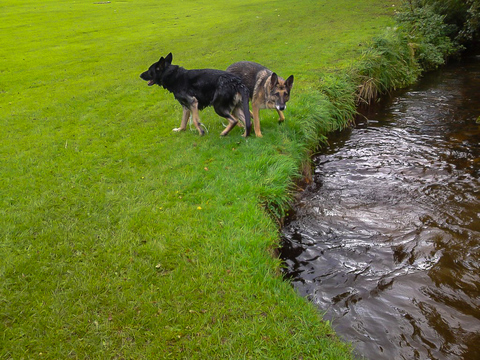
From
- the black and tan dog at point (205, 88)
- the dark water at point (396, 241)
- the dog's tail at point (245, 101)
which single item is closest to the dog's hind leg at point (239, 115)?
the black and tan dog at point (205, 88)

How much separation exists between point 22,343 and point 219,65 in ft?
42.2

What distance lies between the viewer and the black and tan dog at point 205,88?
7.76 m

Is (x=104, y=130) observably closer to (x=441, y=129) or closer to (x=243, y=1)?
(x=441, y=129)

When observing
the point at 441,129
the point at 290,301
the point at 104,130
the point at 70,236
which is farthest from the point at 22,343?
the point at 441,129

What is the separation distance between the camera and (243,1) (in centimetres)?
3462

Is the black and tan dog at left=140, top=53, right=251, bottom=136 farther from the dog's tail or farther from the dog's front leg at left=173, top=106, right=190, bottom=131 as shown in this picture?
the dog's front leg at left=173, top=106, right=190, bottom=131

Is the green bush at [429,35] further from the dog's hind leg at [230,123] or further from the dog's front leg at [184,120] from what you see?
the dog's front leg at [184,120]

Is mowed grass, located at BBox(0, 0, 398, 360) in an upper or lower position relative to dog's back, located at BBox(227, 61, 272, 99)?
lower

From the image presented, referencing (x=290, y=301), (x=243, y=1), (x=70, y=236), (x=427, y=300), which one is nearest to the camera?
(x=290, y=301)

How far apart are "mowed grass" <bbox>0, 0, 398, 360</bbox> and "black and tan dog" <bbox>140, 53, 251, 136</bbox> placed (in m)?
0.68

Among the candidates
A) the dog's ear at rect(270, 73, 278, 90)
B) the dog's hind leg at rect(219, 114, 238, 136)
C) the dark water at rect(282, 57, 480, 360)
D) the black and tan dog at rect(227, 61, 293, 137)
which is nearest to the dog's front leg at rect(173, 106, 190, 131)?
the dog's hind leg at rect(219, 114, 238, 136)

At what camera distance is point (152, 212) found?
5707mm

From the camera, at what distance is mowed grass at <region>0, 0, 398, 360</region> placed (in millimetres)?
3703

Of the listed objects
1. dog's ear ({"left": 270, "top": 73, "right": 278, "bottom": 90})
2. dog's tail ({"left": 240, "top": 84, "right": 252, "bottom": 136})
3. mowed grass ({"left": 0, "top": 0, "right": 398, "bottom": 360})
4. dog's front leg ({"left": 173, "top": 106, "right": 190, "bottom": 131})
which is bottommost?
mowed grass ({"left": 0, "top": 0, "right": 398, "bottom": 360})
